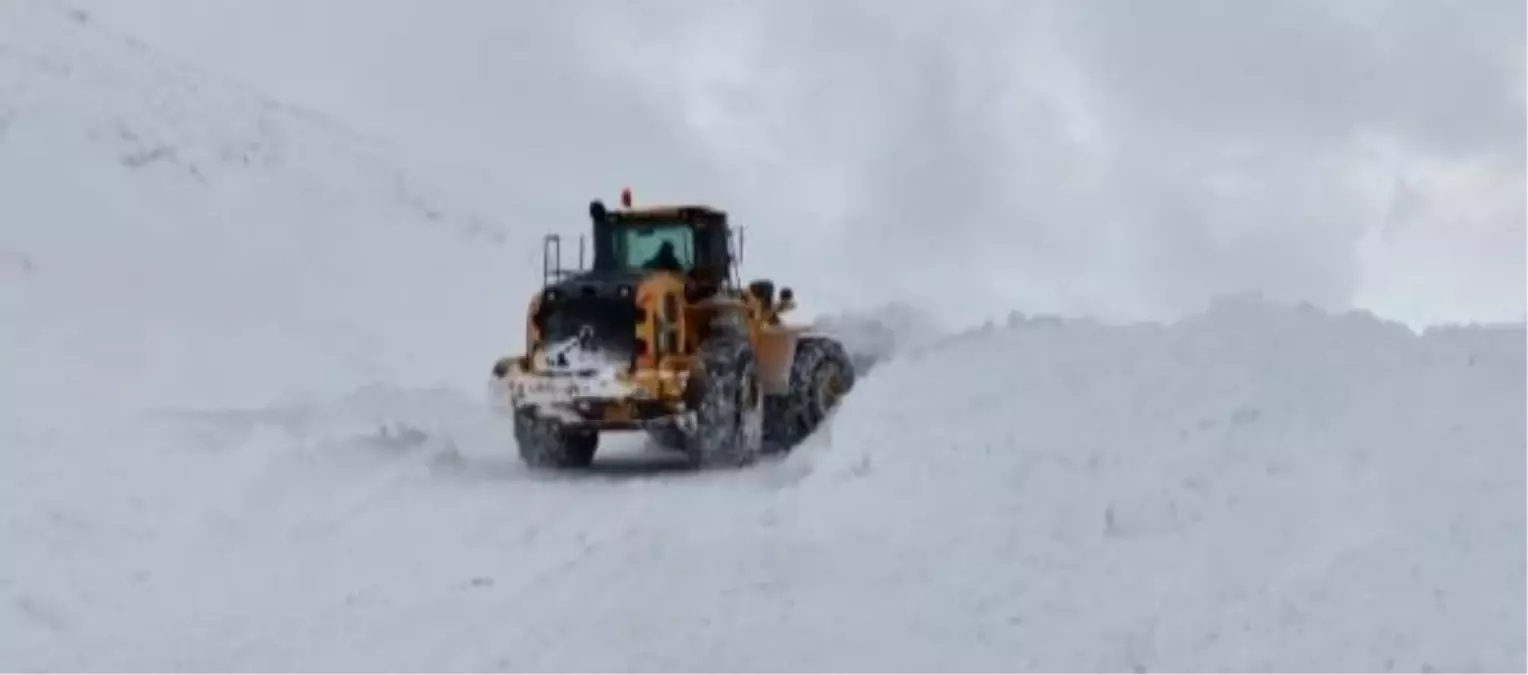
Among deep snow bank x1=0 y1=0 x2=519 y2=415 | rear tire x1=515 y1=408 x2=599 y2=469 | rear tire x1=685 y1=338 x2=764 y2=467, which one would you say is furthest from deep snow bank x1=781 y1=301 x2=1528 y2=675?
deep snow bank x1=0 y1=0 x2=519 y2=415

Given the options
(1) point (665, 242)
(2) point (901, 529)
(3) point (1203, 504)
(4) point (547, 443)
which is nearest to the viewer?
(3) point (1203, 504)

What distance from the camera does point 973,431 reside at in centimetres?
1095

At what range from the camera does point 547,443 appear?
48.1ft

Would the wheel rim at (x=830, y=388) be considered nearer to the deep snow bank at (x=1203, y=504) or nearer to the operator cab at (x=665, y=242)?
the operator cab at (x=665, y=242)

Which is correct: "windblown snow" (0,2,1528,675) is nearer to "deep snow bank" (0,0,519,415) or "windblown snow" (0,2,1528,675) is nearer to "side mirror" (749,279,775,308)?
"side mirror" (749,279,775,308)

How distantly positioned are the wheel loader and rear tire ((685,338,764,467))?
11mm

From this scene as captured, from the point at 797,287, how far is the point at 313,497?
2446cm

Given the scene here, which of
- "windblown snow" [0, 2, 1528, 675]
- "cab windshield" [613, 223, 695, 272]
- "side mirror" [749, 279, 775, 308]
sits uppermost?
"cab windshield" [613, 223, 695, 272]

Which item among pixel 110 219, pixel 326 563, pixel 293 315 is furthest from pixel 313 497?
pixel 110 219

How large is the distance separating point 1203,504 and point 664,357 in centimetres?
581

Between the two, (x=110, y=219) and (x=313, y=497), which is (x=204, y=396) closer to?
(x=110, y=219)

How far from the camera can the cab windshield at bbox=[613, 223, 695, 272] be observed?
15516mm

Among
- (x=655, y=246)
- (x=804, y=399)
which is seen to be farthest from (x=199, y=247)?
(x=804, y=399)

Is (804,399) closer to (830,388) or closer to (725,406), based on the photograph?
(830,388)
